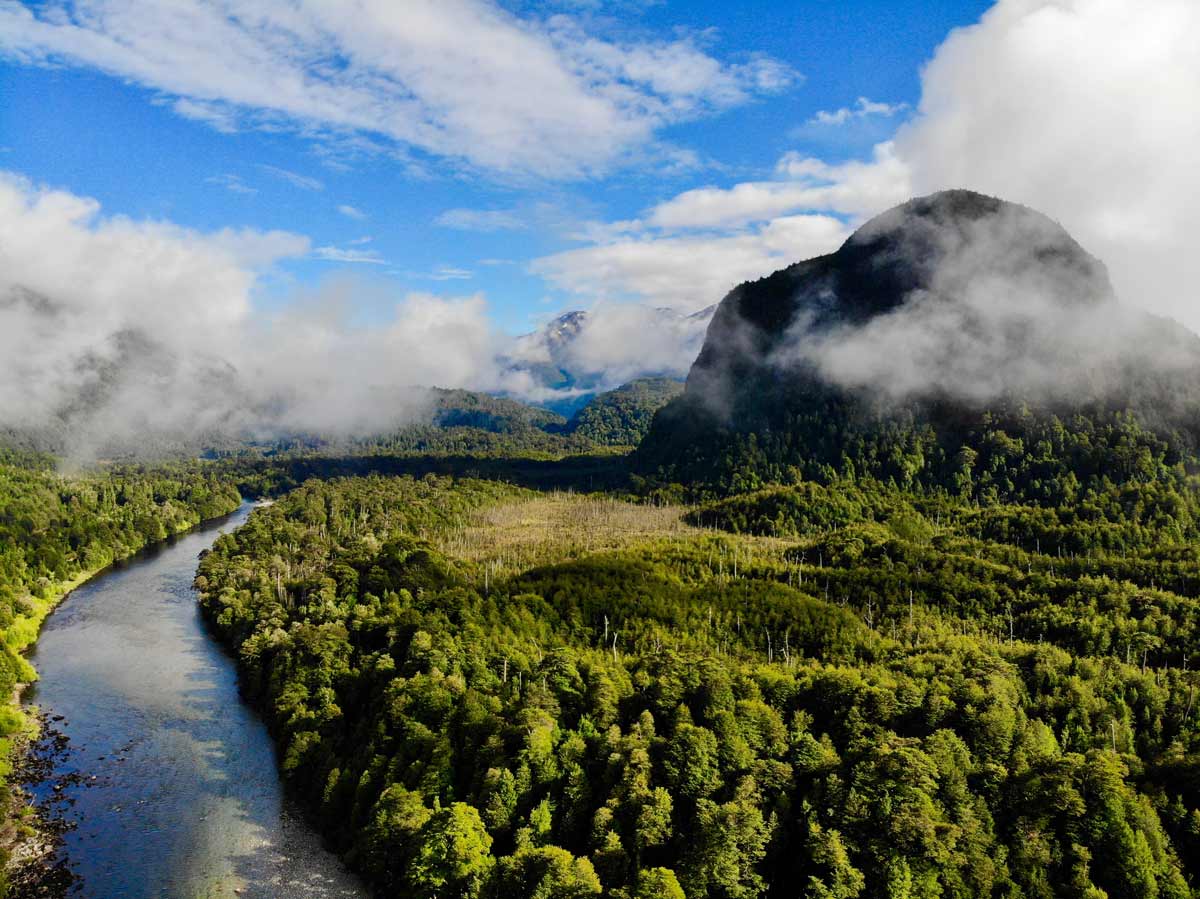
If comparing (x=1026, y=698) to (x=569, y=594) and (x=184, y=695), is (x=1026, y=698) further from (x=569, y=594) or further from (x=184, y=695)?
(x=184, y=695)

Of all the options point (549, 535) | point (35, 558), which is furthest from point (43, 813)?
point (549, 535)

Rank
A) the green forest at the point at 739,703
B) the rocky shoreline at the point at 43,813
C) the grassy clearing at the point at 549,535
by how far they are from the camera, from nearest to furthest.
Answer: the green forest at the point at 739,703 < the rocky shoreline at the point at 43,813 < the grassy clearing at the point at 549,535

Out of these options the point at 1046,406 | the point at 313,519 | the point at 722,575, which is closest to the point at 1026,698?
the point at 722,575

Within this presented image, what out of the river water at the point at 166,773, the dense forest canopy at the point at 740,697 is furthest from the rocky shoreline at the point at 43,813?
the dense forest canopy at the point at 740,697

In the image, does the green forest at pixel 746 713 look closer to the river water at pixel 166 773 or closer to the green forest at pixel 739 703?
the green forest at pixel 739 703

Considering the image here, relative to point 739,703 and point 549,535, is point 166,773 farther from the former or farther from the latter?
point 549,535

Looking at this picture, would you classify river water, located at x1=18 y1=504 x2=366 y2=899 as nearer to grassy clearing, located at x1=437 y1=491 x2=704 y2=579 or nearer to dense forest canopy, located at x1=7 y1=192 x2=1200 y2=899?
dense forest canopy, located at x1=7 y1=192 x2=1200 y2=899

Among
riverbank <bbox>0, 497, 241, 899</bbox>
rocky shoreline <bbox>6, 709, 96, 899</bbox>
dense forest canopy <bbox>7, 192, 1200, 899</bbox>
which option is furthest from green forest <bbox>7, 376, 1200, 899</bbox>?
rocky shoreline <bbox>6, 709, 96, 899</bbox>
